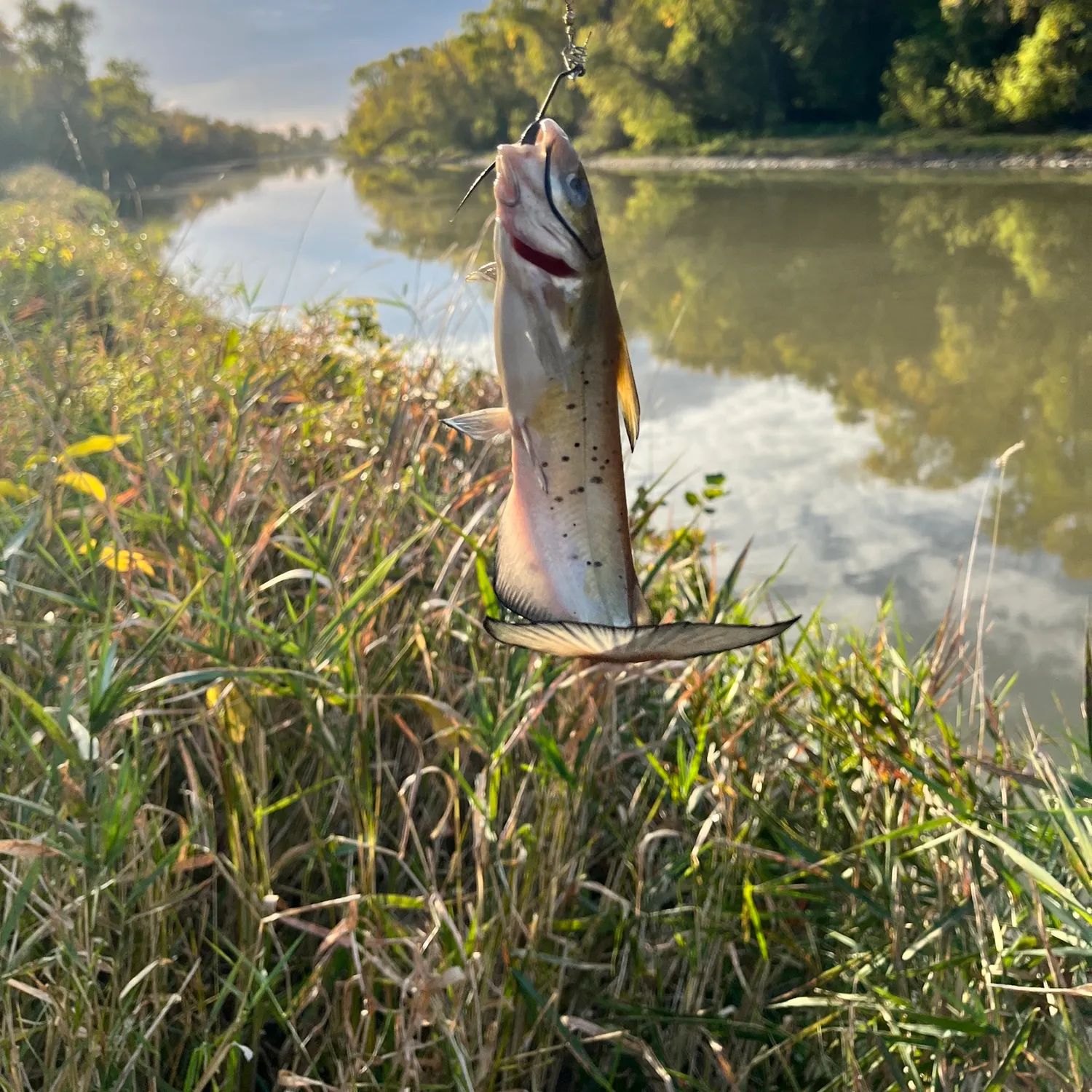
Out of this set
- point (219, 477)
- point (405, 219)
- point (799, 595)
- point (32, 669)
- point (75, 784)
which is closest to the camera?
point (75, 784)

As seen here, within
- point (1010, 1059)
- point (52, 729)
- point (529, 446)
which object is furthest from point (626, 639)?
point (1010, 1059)

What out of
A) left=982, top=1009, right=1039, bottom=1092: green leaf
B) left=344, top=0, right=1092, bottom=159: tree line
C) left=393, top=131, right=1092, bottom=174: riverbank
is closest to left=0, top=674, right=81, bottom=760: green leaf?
left=982, top=1009, right=1039, bottom=1092: green leaf

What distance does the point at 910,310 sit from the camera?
9859mm

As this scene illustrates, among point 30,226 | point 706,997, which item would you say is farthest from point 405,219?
point 706,997

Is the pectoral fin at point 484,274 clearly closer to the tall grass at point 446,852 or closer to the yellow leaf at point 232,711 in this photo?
the tall grass at point 446,852

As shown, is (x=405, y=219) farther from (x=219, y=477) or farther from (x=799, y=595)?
(x=219, y=477)

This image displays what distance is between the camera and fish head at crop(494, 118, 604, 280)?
0.46 meters

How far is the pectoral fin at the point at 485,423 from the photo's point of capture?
1.71ft

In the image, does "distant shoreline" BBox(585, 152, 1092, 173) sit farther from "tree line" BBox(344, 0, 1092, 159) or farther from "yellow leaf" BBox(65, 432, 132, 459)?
"yellow leaf" BBox(65, 432, 132, 459)

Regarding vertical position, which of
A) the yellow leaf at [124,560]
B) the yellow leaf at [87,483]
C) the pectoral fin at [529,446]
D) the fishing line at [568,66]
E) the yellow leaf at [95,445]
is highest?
the fishing line at [568,66]

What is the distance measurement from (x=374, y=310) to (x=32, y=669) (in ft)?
13.3

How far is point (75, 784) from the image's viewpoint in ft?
3.99

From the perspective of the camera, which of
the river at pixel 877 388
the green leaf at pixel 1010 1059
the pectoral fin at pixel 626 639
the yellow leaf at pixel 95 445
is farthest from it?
the river at pixel 877 388

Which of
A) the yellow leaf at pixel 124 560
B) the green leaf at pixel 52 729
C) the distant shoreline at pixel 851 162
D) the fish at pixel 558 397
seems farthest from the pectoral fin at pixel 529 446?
the distant shoreline at pixel 851 162
